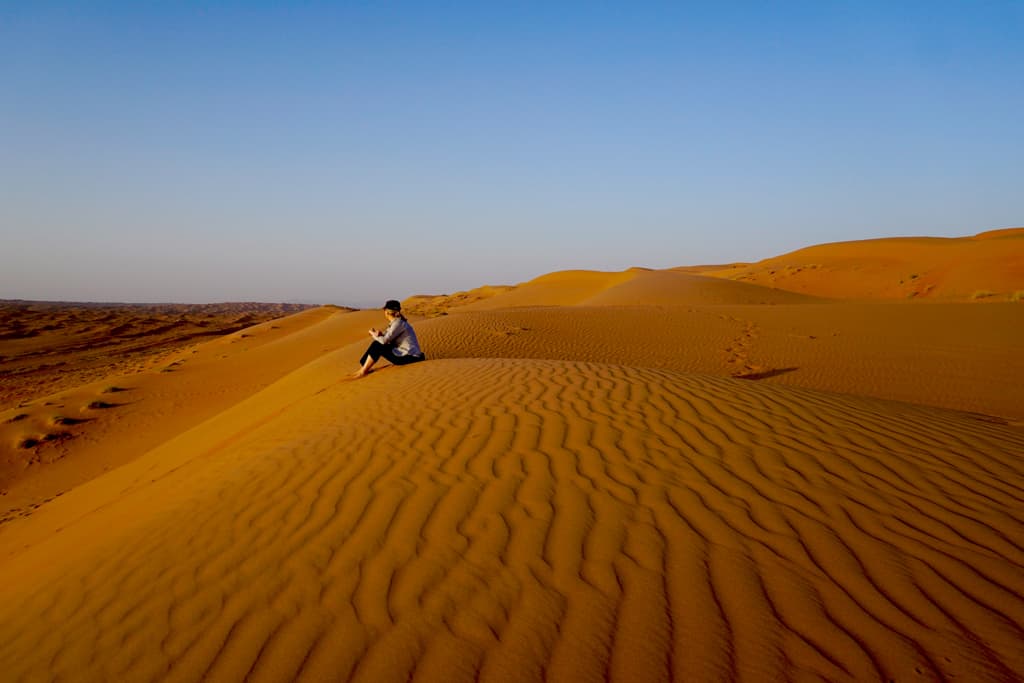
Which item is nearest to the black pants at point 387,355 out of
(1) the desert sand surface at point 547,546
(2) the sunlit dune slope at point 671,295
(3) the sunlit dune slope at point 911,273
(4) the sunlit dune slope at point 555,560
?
(1) the desert sand surface at point 547,546

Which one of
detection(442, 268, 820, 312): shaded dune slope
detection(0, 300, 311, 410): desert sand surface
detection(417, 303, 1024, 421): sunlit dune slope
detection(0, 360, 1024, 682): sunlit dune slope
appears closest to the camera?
detection(0, 360, 1024, 682): sunlit dune slope

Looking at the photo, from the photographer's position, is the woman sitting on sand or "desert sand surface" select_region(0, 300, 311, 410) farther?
"desert sand surface" select_region(0, 300, 311, 410)

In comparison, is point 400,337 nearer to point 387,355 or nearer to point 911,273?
point 387,355

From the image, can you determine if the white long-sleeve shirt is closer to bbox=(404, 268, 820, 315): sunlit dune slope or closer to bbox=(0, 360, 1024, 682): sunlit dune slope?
bbox=(0, 360, 1024, 682): sunlit dune slope

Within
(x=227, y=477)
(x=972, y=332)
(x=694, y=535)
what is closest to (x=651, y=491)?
(x=694, y=535)

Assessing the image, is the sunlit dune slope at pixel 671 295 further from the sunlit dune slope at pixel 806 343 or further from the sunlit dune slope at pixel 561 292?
the sunlit dune slope at pixel 806 343

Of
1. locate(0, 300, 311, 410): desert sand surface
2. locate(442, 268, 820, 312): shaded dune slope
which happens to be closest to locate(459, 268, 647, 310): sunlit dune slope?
locate(442, 268, 820, 312): shaded dune slope

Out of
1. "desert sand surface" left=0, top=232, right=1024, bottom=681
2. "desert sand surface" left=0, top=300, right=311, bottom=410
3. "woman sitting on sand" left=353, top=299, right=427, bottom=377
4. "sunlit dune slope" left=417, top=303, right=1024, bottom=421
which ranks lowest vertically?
"desert sand surface" left=0, top=300, right=311, bottom=410

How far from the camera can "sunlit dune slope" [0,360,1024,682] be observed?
2119mm

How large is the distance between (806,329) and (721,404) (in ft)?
40.3

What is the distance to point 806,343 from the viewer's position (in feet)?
46.6

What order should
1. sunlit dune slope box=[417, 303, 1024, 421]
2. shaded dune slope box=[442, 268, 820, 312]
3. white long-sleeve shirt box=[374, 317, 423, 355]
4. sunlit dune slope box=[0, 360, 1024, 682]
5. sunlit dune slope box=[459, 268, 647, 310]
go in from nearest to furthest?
sunlit dune slope box=[0, 360, 1024, 682]
white long-sleeve shirt box=[374, 317, 423, 355]
sunlit dune slope box=[417, 303, 1024, 421]
shaded dune slope box=[442, 268, 820, 312]
sunlit dune slope box=[459, 268, 647, 310]

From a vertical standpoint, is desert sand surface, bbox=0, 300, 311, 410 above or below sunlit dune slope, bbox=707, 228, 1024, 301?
below

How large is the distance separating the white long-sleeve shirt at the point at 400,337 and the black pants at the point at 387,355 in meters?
0.08
